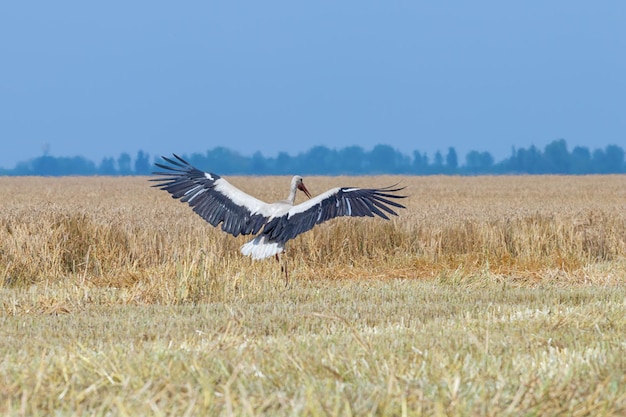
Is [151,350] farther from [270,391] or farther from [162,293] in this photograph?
[162,293]

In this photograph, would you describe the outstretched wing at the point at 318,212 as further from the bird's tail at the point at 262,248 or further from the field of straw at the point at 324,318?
the field of straw at the point at 324,318

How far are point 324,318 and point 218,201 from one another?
3983mm

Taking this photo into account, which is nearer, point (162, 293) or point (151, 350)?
point (151, 350)

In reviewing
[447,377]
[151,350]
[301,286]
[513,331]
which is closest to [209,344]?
[151,350]

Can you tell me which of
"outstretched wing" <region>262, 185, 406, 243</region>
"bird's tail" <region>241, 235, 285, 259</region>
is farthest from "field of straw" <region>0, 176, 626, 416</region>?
"outstretched wing" <region>262, 185, 406, 243</region>

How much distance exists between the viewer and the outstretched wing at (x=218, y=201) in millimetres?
11086

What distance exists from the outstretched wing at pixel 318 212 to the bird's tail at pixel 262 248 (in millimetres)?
70

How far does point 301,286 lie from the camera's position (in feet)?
35.3

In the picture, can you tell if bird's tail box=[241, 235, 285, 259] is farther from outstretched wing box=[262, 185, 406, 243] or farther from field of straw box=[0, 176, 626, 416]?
field of straw box=[0, 176, 626, 416]

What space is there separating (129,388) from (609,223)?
13129mm

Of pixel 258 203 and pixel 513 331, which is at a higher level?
pixel 258 203

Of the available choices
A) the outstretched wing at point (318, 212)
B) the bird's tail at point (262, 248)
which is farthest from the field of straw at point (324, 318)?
the outstretched wing at point (318, 212)

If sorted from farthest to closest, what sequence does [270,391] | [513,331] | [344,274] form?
[344,274], [513,331], [270,391]

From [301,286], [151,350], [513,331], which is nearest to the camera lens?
[151,350]
